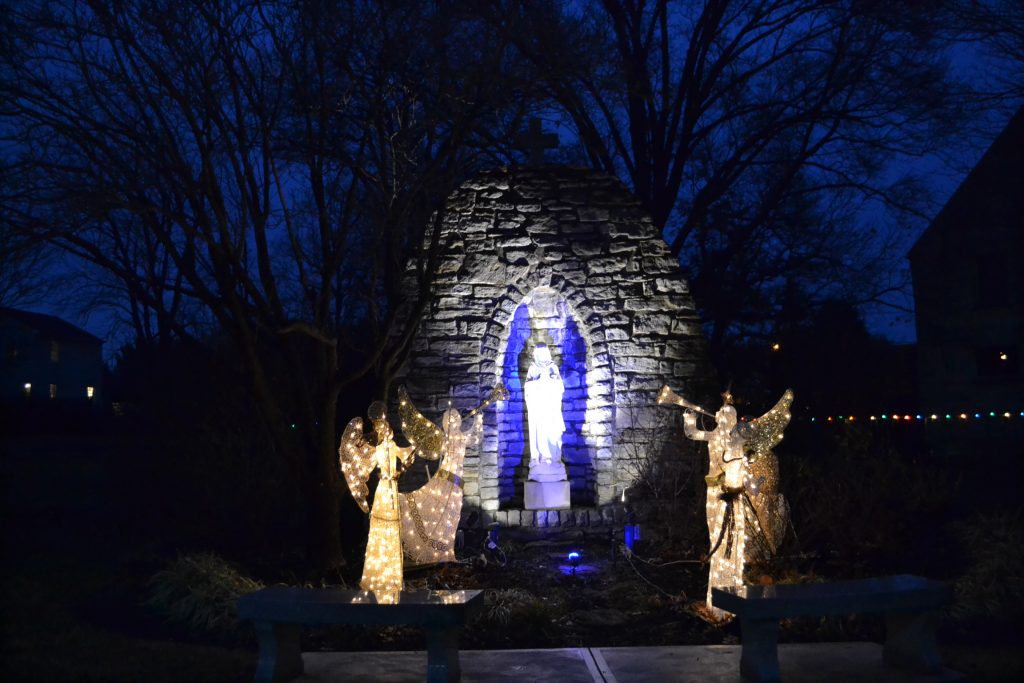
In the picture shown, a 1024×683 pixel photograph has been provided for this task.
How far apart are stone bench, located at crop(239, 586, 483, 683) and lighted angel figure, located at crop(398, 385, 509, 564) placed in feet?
8.37

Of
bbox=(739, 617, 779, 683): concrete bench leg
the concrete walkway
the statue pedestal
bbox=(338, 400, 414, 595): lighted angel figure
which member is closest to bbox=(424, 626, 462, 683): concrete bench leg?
the concrete walkway

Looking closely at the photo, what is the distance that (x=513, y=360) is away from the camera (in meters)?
10.7

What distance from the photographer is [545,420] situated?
10164mm

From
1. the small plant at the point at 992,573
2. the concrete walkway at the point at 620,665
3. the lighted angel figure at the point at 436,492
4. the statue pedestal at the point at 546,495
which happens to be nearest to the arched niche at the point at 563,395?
the statue pedestal at the point at 546,495

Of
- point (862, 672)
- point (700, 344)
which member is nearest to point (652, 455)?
point (700, 344)

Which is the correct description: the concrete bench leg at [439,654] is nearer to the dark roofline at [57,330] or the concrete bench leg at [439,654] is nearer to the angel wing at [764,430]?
the angel wing at [764,430]

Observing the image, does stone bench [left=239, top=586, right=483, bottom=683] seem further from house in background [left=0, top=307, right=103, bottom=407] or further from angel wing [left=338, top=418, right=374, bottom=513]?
house in background [left=0, top=307, right=103, bottom=407]

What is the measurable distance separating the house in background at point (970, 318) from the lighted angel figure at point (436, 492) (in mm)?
15379


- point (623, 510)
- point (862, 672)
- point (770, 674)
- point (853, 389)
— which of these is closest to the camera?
point (770, 674)

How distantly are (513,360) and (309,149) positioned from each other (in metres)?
3.51

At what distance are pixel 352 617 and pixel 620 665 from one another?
1861 millimetres

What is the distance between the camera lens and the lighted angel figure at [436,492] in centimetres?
821

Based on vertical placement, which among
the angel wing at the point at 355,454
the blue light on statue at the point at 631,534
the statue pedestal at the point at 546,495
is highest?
the angel wing at the point at 355,454

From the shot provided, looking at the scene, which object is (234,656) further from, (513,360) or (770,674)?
(513,360)
